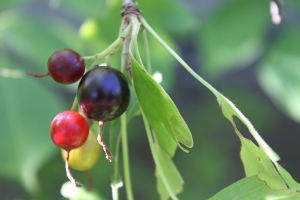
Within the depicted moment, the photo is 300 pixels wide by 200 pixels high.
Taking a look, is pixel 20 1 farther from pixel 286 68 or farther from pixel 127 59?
pixel 127 59

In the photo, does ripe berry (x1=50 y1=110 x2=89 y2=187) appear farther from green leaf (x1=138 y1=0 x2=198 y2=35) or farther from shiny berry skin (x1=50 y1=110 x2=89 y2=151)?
green leaf (x1=138 y1=0 x2=198 y2=35)

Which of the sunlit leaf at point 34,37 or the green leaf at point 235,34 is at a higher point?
the sunlit leaf at point 34,37

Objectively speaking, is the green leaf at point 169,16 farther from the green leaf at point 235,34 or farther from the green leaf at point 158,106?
the green leaf at point 158,106

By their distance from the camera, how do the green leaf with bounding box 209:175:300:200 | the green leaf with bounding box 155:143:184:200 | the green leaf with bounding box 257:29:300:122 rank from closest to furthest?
1. the green leaf with bounding box 209:175:300:200
2. the green leaf with bounding box 155:143:184:200
3. the green leaf with bounding box 257:29:300:122

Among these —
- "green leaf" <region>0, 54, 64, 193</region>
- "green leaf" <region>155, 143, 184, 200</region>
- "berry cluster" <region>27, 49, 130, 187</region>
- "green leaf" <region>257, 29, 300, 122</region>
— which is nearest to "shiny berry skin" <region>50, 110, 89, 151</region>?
"berry cluster" <region>27, 49, 130, 187</region>

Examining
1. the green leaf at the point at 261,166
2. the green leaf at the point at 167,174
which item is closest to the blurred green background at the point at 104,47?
the green leaf at the point at 167,174

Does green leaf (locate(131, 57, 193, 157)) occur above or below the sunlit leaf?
below
